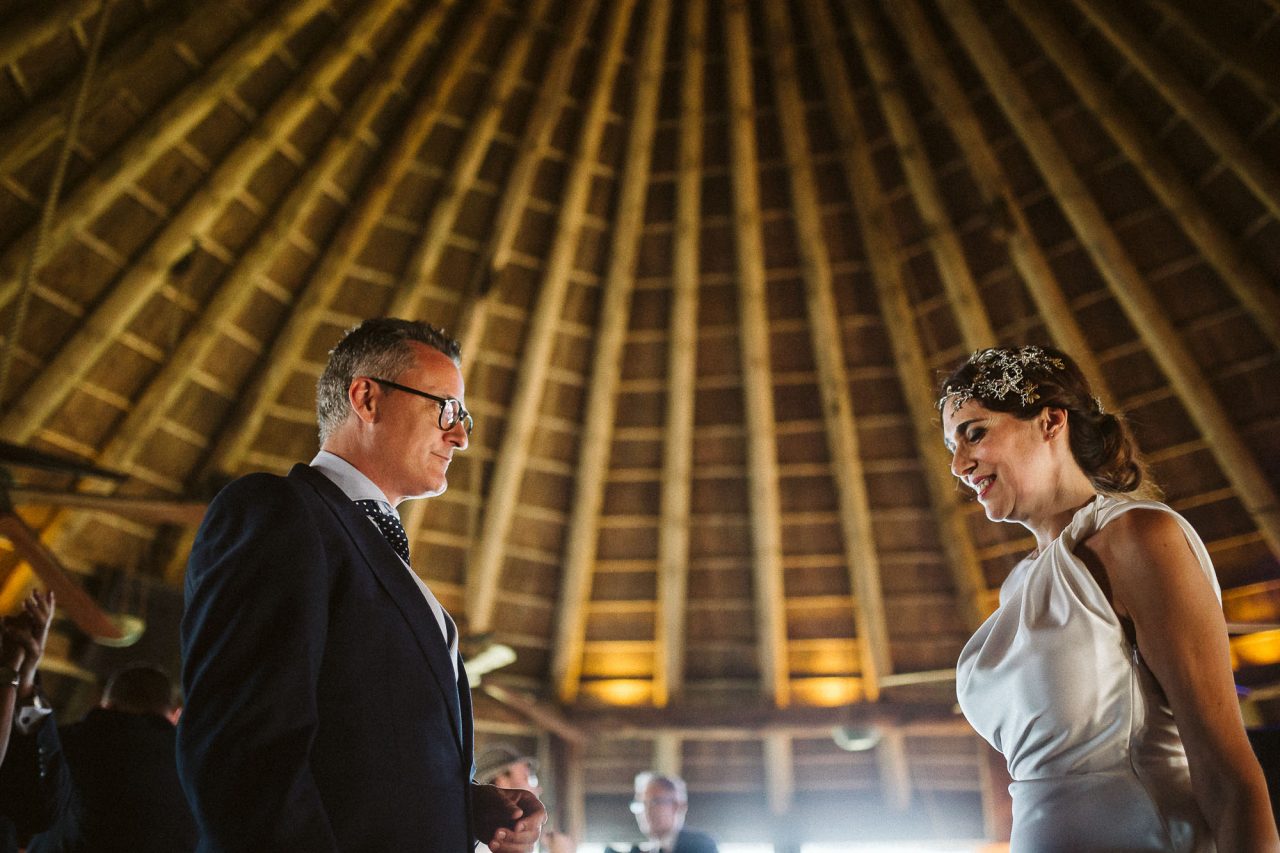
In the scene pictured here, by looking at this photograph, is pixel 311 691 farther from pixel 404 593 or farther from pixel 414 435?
pixel 414 435

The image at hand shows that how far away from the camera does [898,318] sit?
9258 mm

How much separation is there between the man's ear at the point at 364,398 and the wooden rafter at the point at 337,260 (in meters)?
6.81

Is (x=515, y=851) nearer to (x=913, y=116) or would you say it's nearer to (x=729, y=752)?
(x=913, y=116)

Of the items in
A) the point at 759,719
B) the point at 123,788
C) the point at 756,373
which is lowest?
the point at 123,788

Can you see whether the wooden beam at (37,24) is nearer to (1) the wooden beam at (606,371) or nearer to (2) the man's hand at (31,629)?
(1) the wooden beam at (606,371)

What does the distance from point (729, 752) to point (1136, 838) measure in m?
10.3

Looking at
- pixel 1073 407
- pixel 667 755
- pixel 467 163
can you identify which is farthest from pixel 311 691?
pixel 667 755

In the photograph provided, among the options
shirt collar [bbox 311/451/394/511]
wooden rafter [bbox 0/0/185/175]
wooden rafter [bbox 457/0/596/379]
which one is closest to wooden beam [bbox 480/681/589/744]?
wooden rafter [bbox 457/0/596/379]

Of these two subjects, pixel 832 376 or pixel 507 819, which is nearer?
pixel 507 819

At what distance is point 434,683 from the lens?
1.77 metres

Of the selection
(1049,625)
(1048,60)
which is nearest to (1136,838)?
(1049,625)

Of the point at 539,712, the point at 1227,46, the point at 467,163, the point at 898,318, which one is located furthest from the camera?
the point at 539,712

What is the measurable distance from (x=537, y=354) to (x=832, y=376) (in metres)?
2.82

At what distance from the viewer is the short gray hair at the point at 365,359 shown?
223cm
